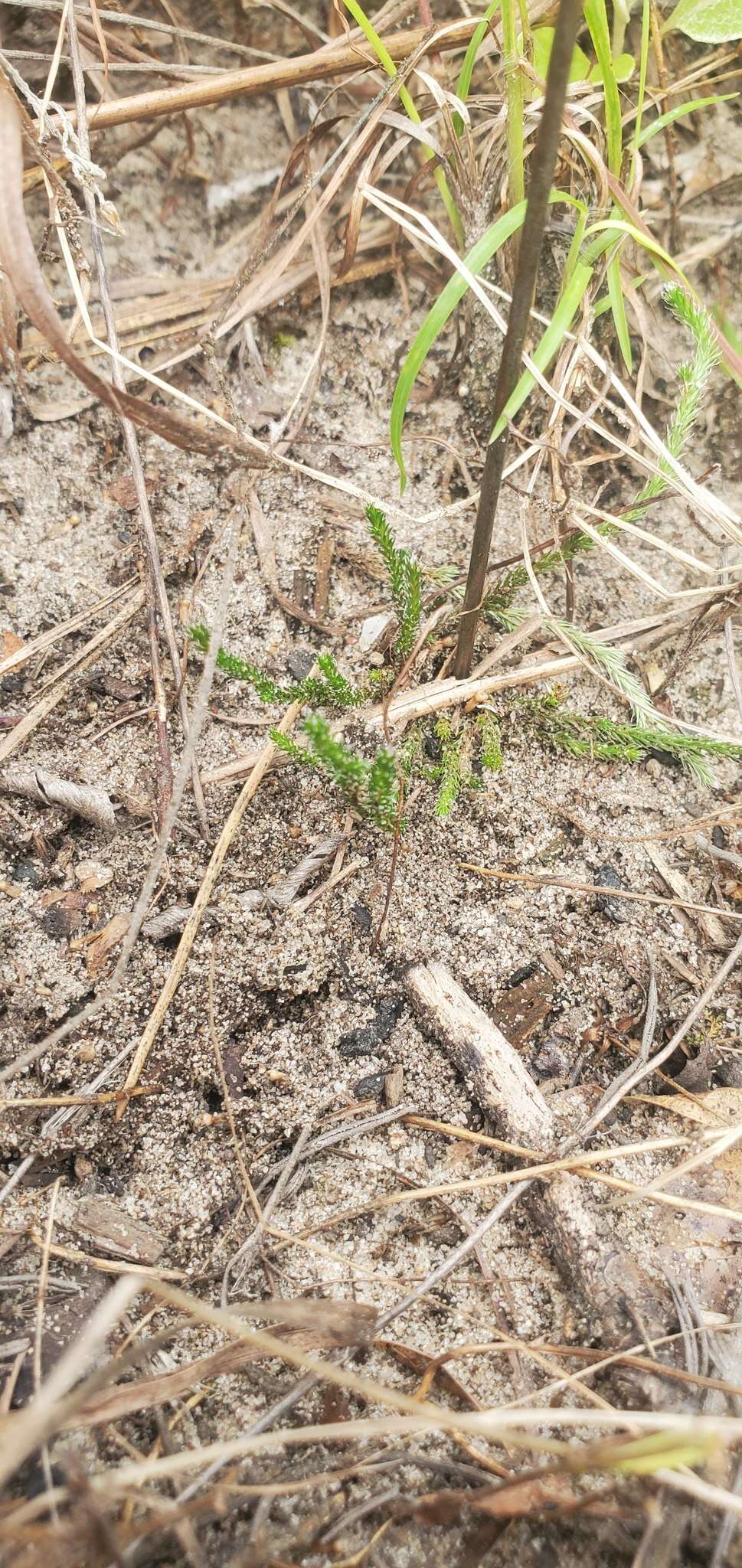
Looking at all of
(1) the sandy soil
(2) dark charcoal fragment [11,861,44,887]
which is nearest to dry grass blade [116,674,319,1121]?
(1) the sandy soil

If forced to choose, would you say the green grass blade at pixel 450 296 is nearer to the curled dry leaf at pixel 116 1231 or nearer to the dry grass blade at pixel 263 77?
the dry grass blade at pixel 263 77

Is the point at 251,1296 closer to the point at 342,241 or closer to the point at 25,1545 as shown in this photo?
the point at 25,1545

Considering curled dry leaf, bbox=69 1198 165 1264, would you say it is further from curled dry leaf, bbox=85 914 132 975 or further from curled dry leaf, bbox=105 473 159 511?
curled dry leaf, bbox=105 473 159 511

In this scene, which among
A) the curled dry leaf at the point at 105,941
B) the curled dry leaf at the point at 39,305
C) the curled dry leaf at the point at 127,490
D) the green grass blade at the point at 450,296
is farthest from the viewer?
the curled dry leaf at the point at 127,490

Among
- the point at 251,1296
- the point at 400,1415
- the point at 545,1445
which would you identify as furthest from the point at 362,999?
the point at 545,1445

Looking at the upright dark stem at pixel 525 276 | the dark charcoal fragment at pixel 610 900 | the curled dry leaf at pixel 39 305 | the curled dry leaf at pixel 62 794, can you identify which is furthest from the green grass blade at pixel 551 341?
the curled dry leaf at pixel 62 794

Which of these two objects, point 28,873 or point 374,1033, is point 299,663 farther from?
point 374,1033
